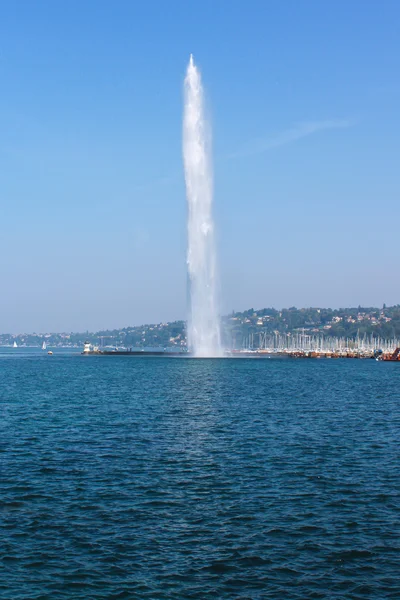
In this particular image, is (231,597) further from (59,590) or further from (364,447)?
(364,447)

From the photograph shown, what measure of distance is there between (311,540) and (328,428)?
78.8ft

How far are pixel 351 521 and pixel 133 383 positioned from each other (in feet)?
216

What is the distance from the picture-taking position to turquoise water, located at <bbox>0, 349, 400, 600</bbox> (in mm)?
17766

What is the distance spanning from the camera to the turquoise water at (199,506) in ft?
58.3

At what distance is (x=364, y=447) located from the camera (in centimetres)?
3688

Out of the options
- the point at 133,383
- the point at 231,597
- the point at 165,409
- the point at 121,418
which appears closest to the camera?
the point at 231,597

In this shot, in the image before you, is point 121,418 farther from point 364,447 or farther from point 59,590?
point 59,590

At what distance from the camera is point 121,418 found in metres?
49.3

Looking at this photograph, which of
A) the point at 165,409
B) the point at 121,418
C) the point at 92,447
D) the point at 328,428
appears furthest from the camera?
the point at 165,409

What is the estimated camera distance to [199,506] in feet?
81.5

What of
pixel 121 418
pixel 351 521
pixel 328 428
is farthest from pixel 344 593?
pixel 121 418

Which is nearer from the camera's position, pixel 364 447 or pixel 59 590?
pixel 59 590

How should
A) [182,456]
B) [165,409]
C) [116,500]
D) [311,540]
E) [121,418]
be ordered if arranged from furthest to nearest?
1. [165,409]
2. [121,418]
3. [182,456]
4. [116,500]
5. [311,540]

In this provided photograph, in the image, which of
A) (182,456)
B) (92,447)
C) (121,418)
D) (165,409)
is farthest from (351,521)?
(165,409)
